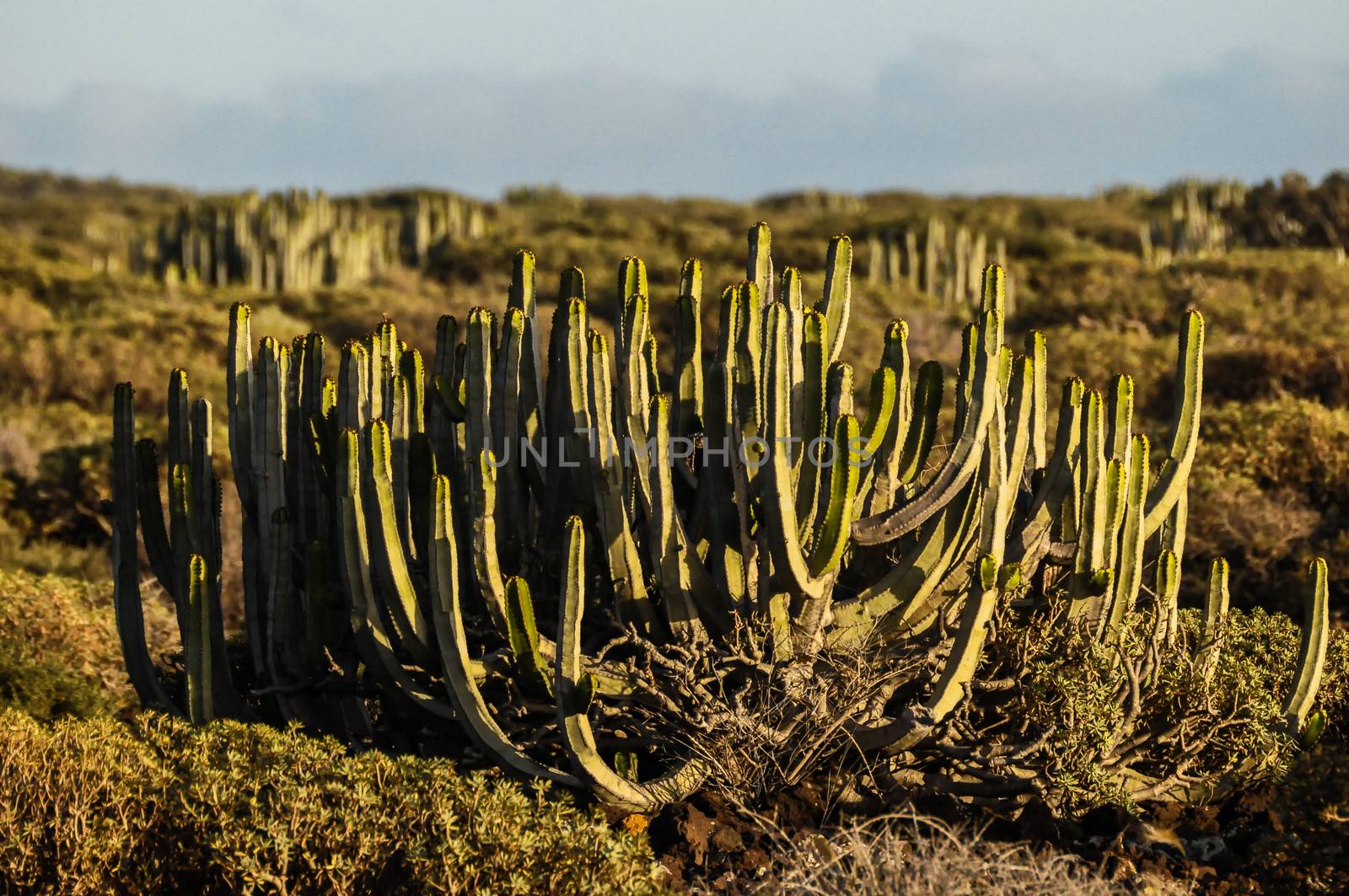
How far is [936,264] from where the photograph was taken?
24656 millimetres

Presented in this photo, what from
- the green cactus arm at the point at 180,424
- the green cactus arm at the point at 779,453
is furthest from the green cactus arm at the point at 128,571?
the green cactus arm at the point at 779,453

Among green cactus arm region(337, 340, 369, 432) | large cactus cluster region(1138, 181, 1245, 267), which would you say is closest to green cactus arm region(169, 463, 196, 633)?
green cactus arm region(337, 340, 369, 432)

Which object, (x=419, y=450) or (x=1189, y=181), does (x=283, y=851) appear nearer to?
(x=419, y=450)

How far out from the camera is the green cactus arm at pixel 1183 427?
18.9 feet

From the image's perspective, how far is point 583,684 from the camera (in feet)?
16.5

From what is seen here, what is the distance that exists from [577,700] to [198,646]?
1651mm

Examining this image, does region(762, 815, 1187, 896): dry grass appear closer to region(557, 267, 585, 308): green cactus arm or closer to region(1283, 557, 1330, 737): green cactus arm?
region(1283, 557, 1330, 737): green cactus arm

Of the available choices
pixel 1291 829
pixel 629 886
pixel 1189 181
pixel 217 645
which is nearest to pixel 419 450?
pixel 217 645

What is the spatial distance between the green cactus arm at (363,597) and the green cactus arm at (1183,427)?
2.68 m

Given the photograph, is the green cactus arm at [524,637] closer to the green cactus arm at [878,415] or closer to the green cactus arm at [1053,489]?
the green cactus arm at [878,415]

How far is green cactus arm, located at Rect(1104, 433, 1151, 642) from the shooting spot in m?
5.51

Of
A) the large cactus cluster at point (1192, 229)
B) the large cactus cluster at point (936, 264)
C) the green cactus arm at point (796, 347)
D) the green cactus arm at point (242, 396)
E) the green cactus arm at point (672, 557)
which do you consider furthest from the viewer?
the large cactus cluster at point (1192, 229)

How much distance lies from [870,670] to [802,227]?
26.4 meters

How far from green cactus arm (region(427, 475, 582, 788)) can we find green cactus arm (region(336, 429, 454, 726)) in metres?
0.18
